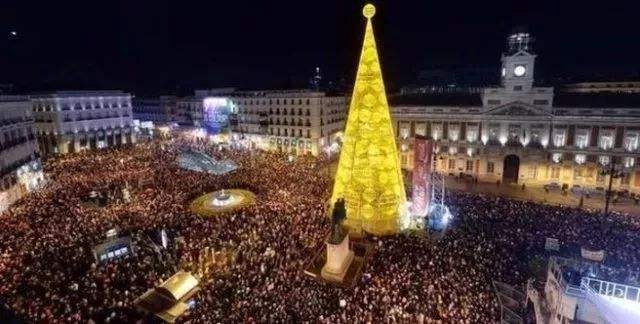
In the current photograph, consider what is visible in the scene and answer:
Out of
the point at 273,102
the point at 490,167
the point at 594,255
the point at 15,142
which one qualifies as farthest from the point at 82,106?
the point at 594,255

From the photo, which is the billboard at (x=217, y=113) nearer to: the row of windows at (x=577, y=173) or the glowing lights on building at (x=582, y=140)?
the row of windows at (x=577, y=173)

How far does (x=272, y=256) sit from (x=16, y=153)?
35.5 m

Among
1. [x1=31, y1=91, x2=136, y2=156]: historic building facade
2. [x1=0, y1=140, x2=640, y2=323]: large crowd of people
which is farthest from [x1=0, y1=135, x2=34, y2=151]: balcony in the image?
[x1=31, y1=91, x2=136, y2=156]: historic building facade

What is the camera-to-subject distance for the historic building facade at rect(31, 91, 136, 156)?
62.6 metres

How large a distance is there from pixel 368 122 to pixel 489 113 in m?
26.9

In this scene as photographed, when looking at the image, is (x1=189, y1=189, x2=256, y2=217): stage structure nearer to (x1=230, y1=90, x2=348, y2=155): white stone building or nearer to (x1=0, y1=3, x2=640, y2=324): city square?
(x1=0, y1=3, x2=640, y2=324): city square

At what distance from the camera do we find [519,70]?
42.2 m

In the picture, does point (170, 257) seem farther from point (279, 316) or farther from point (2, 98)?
point (2, 98)

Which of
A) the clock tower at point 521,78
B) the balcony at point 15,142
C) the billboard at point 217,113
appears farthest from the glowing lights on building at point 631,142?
the balcony at point 15,142

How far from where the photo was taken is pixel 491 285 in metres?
18.9

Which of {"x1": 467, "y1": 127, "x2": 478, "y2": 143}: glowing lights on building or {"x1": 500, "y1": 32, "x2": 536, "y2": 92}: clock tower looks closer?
{"x1": 500, "y1": 32, "x2": 536, "y2": 92}: clock tower

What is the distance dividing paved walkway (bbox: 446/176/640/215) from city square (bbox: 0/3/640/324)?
0.87ft

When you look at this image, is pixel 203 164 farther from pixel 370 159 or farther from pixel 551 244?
pixel 551 244

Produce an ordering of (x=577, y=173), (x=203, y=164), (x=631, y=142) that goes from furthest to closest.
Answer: (x=577, y=173), (x=203, y=164), (x=631, y=142)
